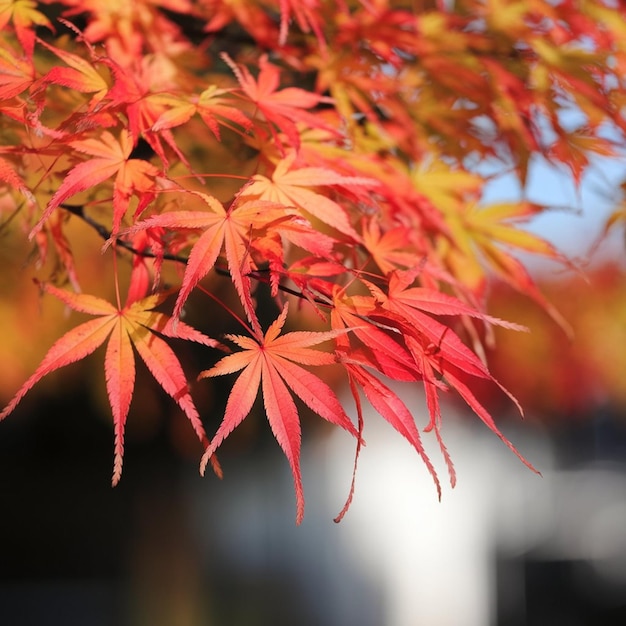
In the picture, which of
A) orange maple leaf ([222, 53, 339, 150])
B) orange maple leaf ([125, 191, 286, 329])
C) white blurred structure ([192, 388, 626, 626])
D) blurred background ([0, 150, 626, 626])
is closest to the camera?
orange maple leaf ([125, 191, 286, 329])

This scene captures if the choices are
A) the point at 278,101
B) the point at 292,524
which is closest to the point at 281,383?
the point at 278,101

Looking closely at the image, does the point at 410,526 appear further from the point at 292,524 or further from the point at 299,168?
the point at 299,168

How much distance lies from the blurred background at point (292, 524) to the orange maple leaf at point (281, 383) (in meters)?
2.23

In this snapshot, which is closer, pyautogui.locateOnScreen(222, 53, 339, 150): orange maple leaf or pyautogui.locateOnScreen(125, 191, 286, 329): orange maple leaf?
pyautogui.locateOnScreen(125, 191, 286, 329): orange maple leaf

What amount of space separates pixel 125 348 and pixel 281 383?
166 mm

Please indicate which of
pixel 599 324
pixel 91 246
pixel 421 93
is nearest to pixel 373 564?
pixel 599 324

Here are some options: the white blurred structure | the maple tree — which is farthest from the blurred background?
the maple tree

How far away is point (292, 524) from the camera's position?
870 centimetres

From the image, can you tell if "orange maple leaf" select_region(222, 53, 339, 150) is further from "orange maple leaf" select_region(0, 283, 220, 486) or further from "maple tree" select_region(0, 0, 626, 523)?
"orange maple leaf" select_region(0, 283, 220, 486)

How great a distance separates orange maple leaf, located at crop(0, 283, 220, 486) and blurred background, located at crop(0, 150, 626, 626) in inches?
83.4

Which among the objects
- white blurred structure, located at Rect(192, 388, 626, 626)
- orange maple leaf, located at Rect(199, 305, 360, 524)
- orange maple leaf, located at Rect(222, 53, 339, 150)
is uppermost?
orange maple leaf, located at Rect(222, 53, 339, 150)

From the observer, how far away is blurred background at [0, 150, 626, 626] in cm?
536

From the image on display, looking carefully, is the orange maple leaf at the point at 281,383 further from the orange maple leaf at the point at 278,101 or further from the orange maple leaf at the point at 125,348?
the orange maple leaf at the point at 278,101

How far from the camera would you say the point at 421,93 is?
4.42ft
